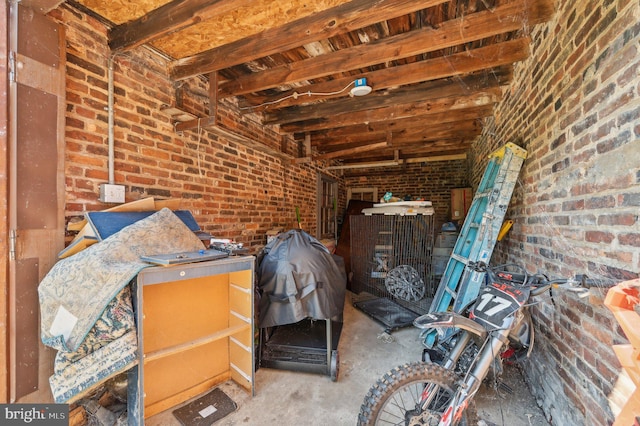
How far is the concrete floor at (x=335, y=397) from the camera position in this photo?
1.90 meters

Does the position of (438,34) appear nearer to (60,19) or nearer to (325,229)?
(60,19)

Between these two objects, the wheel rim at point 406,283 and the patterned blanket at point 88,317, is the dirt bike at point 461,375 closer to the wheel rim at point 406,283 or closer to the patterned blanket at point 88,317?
the patterned blanket at point 88,317

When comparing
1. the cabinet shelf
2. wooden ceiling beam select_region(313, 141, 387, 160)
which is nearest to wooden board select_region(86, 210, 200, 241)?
the cabinet shelf

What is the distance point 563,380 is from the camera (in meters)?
1.69

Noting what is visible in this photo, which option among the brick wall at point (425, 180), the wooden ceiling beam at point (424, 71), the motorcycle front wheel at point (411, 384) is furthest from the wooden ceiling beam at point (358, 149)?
the motorcycle front wheel at point (411, 384)

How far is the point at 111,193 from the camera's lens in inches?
79.0

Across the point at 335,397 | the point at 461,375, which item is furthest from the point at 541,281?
the point at 335,397

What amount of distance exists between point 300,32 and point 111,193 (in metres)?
1.89

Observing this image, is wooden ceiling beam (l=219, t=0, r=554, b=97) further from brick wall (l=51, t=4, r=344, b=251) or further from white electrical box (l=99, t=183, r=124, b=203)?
white electrical box (l=99, t=183, r=124, b=203)

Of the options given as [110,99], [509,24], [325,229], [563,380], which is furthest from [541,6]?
[325,229]

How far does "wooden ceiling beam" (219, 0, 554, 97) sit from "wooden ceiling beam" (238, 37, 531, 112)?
24 centimetres

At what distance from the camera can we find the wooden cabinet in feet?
6.42

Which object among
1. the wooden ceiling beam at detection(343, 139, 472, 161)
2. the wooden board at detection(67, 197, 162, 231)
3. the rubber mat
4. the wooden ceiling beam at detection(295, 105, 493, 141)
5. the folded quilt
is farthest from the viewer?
the wooden ceiling beam at detection(343, 139, 472, 161)

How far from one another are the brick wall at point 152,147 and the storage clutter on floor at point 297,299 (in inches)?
37.7
